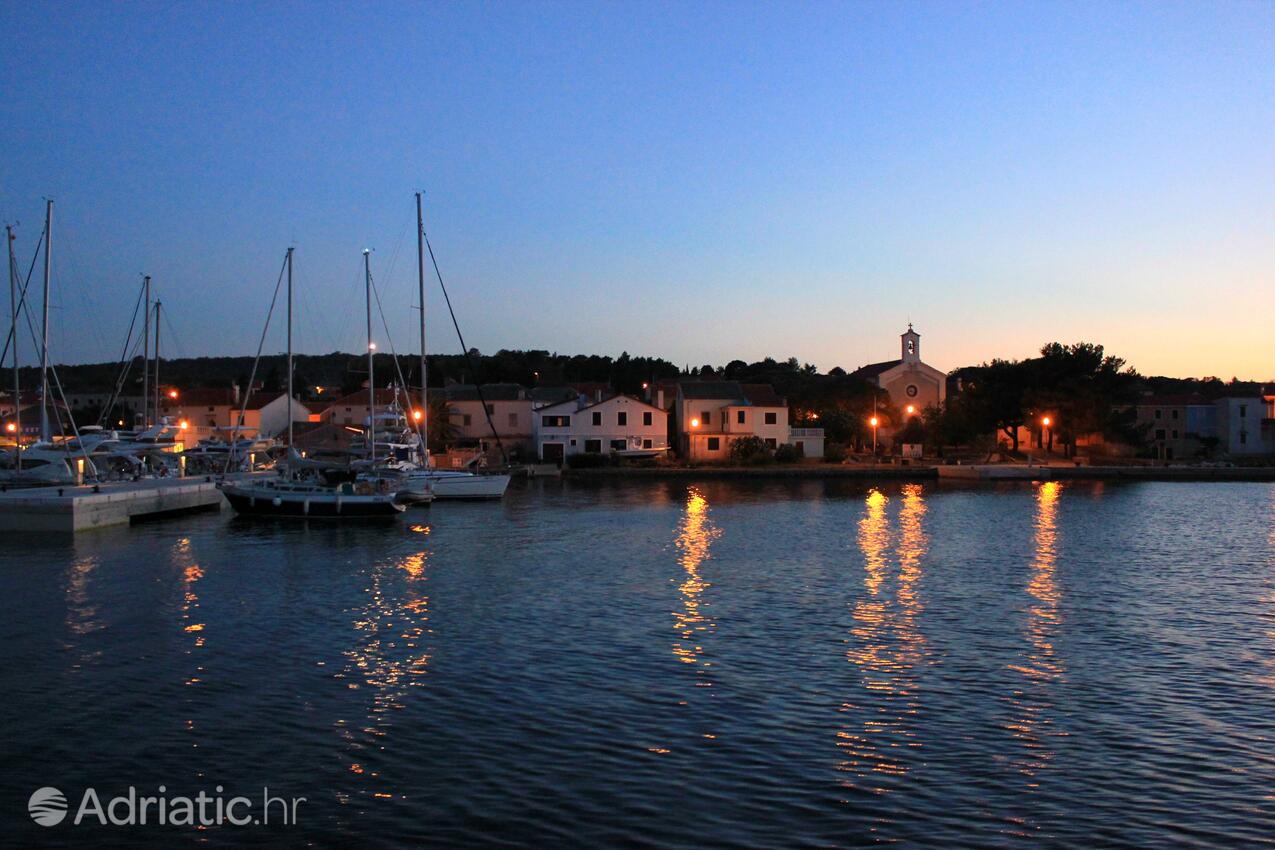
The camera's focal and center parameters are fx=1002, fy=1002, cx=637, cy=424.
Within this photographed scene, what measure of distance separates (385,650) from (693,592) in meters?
8.53

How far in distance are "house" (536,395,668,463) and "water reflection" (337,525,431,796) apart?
4585cm

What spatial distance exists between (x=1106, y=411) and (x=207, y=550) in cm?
6692

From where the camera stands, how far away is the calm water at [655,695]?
1030 cm

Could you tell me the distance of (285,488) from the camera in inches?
1623

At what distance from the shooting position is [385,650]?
17.7 meters

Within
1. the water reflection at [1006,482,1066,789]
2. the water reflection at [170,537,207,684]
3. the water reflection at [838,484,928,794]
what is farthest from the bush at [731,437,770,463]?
the water reflection at [170,537,207,684]

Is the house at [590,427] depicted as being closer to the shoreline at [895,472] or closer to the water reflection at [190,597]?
the shoreline at [895,472]

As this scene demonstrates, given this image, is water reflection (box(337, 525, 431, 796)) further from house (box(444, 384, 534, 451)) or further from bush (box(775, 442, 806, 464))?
house (box(444, 384, 534, 451))

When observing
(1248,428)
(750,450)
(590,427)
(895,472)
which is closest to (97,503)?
(590,427)

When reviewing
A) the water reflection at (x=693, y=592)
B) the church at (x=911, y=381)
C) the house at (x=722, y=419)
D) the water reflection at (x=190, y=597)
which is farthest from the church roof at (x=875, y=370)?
the water reflection at (x=190, y=597)

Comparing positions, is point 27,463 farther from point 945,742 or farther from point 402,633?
point 945,742

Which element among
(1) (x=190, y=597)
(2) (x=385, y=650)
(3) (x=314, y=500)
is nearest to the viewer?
(2) (x=385, y=650)

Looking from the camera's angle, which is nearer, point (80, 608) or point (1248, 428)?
point (80, 608)

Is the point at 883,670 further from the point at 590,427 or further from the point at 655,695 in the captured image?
the point at 590,427
